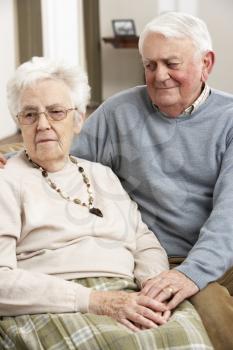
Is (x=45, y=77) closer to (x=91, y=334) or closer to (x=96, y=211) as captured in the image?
(x=96, y=211)

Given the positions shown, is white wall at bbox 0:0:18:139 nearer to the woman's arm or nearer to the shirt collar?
the shirt collar

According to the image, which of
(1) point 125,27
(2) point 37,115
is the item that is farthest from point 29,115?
(1) point 125,27

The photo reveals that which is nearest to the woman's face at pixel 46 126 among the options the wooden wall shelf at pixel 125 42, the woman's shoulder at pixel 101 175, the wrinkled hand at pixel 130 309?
the woman's shoulder at pixel 101 175

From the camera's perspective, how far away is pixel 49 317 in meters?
1.34

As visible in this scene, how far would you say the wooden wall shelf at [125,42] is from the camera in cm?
689

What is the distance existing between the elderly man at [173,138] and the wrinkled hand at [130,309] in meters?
0.32

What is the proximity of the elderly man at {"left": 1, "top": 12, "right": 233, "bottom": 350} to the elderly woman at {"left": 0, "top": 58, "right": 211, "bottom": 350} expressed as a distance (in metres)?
0.11

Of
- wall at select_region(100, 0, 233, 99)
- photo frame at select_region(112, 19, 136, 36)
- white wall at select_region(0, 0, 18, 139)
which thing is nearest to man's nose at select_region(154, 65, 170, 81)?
white wall at select_region(0, 0, 18, 139)

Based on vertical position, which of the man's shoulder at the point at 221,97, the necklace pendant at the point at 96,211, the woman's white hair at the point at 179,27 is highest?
the woman's white hair at the point at 179,27

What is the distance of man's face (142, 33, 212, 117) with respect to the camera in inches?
69.5

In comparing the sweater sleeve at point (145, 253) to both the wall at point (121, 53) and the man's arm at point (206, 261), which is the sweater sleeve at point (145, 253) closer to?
the man's arm at point (206, 261)

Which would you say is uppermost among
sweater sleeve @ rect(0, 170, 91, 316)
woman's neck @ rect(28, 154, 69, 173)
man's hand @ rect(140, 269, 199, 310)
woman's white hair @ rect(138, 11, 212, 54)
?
woman's white hair @ rect(138, 11, 212, 54)

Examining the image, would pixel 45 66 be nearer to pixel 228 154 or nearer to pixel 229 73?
pixel 228 154

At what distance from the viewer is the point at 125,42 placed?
6938mm
